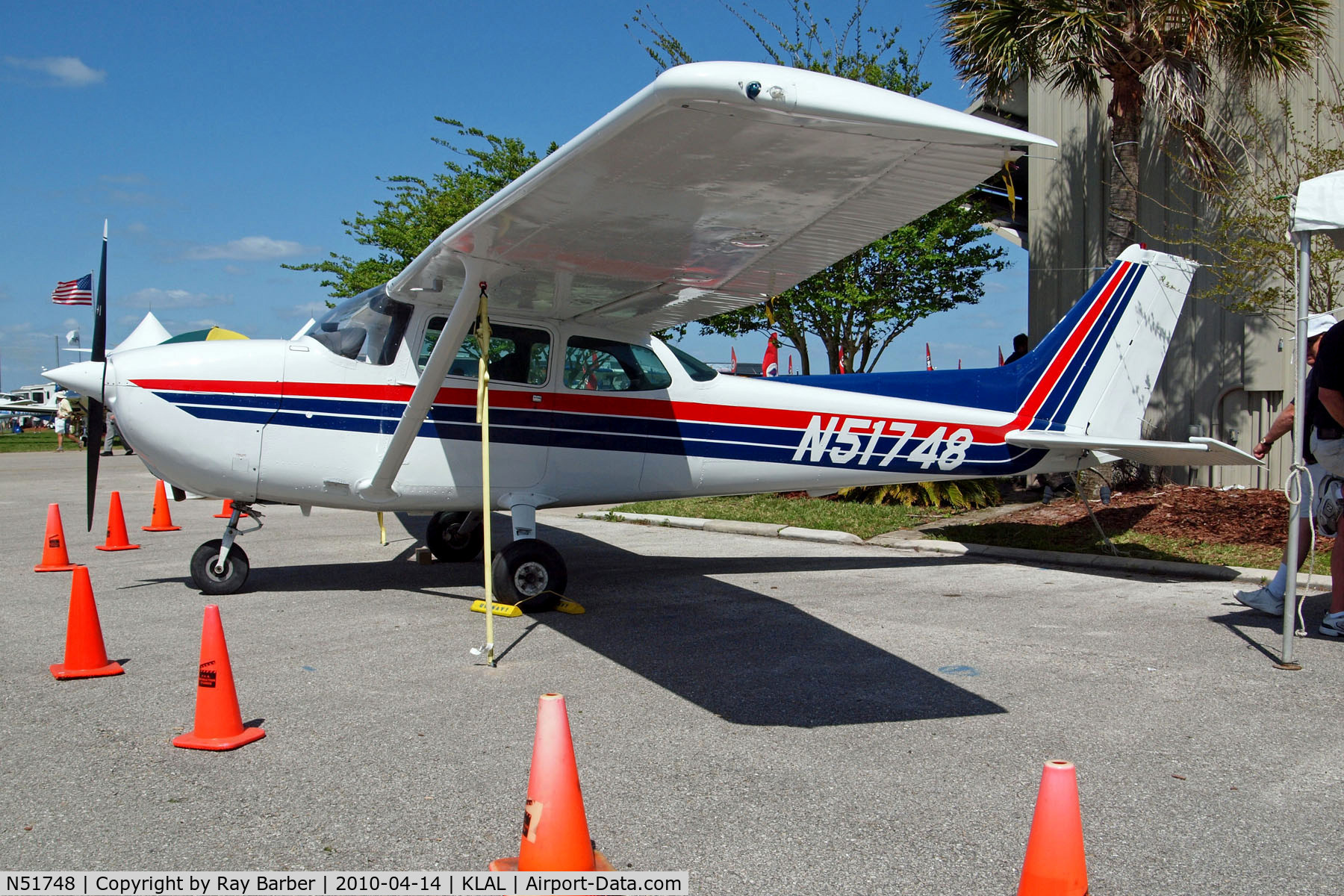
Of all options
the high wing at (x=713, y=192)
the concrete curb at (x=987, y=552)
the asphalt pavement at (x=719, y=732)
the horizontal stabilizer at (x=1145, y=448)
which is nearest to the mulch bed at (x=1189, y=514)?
the concrete curb at (x=987, y=552)

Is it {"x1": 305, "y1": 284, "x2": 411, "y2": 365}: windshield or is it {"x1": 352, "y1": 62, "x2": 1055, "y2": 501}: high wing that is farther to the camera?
{"x1": 305, "y1": 284, "x2": 411, "y2": 365}: windshield

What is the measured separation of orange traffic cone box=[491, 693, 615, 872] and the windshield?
15.8 ft

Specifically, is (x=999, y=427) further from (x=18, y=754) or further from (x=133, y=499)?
(x=133, y=499)

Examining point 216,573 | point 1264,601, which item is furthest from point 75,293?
point 1264,601

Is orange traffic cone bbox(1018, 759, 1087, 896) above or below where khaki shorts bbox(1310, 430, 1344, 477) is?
below

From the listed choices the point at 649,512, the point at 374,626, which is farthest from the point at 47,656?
the point at 649,512

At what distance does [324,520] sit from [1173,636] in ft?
34.4

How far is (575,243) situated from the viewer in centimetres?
532

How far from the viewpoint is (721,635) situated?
5.80 metres

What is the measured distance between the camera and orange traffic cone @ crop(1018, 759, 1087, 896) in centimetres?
221

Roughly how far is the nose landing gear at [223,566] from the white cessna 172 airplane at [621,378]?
0.07ft


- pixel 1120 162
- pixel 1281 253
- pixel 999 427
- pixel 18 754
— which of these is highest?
pixel 1120 162

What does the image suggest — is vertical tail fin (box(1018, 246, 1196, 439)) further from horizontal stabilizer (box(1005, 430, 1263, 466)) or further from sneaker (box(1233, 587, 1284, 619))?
sneaker (box(1233, 587, 1284, 619))

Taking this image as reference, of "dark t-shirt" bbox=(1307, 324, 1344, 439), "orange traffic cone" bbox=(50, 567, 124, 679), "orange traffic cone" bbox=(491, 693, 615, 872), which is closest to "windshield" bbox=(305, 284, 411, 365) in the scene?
"orange traffic cone" bbox=(50, 567, 124, 679)
